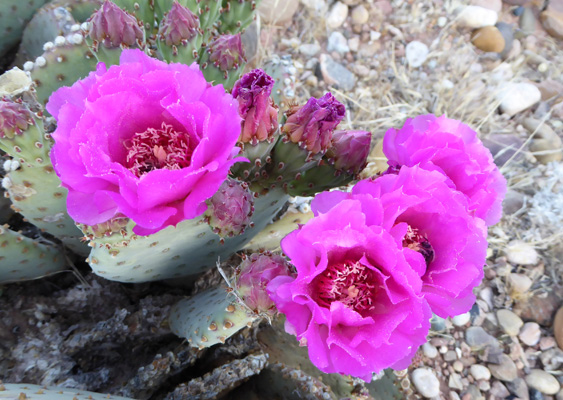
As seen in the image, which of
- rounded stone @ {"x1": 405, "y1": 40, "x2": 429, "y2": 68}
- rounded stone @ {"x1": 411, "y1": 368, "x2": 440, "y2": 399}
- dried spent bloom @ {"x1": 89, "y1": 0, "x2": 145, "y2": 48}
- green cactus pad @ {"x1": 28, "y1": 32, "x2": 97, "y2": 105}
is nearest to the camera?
dried spent bloom @ {"x1": 89, "y1": 0, "x2": 145, "y2": 48}

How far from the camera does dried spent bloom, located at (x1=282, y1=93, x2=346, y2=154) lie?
0.86 meters

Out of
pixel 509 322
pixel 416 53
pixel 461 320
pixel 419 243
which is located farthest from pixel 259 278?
pixel 416 53

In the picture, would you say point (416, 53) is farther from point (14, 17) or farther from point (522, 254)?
point (14, 17)

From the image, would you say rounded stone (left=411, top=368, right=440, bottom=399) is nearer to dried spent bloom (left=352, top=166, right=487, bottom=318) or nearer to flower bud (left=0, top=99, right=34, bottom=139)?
dried spent bloom (left=352, top=166, right=487, bottom=318)

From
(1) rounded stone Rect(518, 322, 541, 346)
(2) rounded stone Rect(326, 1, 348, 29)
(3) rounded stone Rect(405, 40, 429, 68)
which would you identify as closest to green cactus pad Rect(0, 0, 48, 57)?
(2) rounded stone Rect(326, 1, 348, 29)

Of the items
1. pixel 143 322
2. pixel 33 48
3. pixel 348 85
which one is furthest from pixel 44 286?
pixel 348 85

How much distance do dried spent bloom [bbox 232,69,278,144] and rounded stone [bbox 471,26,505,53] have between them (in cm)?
243

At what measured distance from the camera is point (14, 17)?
1.77 metres

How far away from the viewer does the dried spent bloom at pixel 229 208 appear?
81 cm

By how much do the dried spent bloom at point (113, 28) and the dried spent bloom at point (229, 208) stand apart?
36 cm

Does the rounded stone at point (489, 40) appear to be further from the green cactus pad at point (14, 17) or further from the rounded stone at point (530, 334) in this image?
the green cactus pad at point (14, 17)

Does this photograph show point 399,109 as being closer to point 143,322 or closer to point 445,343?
point 445,343

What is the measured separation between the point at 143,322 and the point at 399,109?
69.3 inches

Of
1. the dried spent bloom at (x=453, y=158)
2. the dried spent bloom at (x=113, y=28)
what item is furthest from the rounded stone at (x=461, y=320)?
the dried spent bloom at (x=113, y=28)
